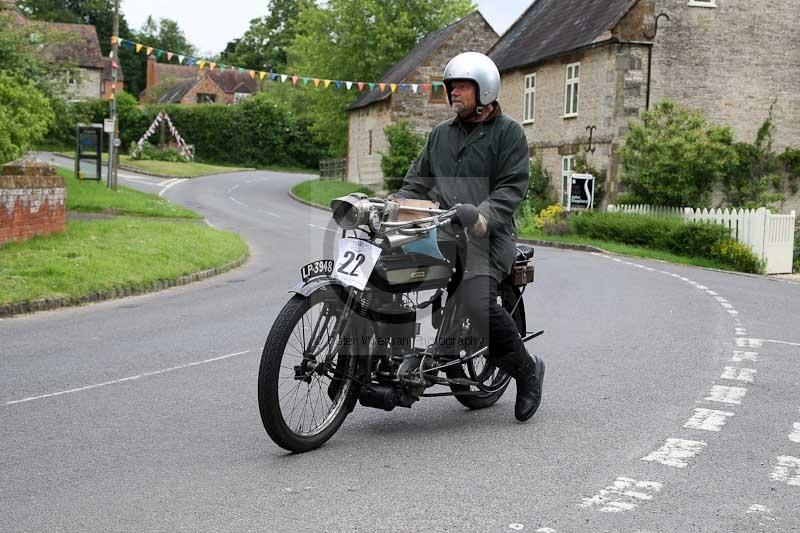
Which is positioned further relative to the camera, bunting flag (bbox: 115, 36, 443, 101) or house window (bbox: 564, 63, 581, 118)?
house window (bbox: 564, 63, 581, 118)

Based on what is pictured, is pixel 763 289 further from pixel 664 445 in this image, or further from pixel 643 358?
pixel 664 445

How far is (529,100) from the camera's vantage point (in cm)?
3788

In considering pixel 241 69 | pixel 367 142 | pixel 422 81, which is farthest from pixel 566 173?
pixel 367 142

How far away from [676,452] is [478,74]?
246 cm

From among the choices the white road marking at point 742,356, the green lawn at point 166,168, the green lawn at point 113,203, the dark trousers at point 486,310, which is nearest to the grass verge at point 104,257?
the green lawn at point 113,203

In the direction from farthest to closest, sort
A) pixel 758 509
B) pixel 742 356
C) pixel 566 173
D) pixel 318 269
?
pixel 566 173 → pixel 742 356 → pixel 318 269 → pixel 758 509

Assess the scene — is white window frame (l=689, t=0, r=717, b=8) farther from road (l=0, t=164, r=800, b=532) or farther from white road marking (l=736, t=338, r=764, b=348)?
white road marking (l=736, t=338, r=764, b=348)

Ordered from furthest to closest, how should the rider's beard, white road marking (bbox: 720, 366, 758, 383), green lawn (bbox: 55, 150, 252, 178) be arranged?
green lawn (bbox: 55, 150, 252, 178)
white road marking (bbox: 720, 366, 758, 383)
the rider's beard

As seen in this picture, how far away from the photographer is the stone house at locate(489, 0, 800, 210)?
102 feet

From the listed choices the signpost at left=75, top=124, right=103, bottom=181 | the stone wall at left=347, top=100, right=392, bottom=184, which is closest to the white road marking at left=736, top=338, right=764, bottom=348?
the signpost at left=75, top=124, right=103, bottom=181

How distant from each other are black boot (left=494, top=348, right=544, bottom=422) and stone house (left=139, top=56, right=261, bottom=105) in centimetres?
9460

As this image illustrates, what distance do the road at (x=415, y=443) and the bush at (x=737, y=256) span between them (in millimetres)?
12477

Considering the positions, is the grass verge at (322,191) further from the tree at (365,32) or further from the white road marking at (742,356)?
the white road marking at (742,356)

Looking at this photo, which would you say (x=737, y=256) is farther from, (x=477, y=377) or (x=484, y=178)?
(x=484, y=178)
